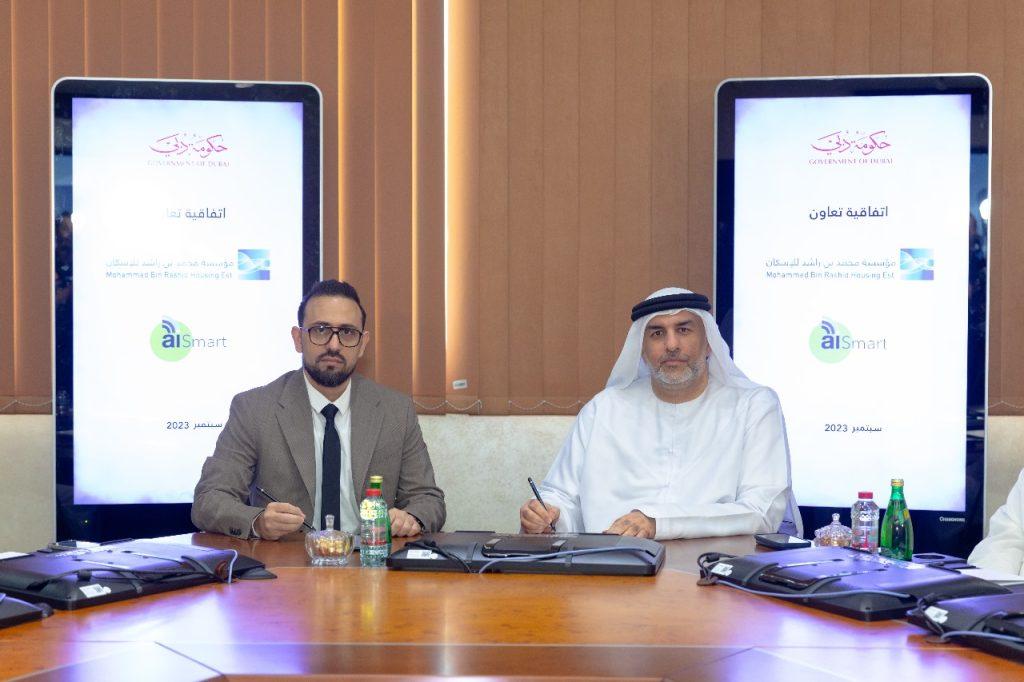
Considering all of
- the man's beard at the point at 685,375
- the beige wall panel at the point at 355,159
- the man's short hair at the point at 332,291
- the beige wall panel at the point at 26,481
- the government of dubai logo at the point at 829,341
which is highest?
the beige wall panel at the point at 355,159

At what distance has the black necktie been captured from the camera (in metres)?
3.73

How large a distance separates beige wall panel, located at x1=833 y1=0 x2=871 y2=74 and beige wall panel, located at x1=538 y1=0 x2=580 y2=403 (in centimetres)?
106

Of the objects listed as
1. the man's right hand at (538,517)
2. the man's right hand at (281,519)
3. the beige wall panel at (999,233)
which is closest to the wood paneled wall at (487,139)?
the beige wall panel at (999,233)

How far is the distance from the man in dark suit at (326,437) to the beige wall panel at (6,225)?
128 centimetres

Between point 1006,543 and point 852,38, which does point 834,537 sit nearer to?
point 1006,543

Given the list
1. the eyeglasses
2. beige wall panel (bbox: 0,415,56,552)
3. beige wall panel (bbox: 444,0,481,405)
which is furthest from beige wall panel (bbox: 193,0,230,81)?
beige wall panel (bbox: 0,415,56,552)

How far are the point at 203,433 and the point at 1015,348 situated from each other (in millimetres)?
3220

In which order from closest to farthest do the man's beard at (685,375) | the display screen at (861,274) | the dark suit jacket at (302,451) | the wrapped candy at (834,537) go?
the wrapped candy at (834,537) → the dark suit jacket at (302,451) → the man's beard at (685,375) → the display screen at (861,274)

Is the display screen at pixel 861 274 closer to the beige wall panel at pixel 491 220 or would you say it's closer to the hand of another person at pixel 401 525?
the beige wall panel at pixel 491 220

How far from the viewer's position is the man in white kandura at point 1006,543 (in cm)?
309

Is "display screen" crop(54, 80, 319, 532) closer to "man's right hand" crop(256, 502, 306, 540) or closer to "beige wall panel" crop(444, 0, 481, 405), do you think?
"beige wall panel" crop(444, 0, 481, 405)

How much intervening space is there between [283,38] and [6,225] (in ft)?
4.45

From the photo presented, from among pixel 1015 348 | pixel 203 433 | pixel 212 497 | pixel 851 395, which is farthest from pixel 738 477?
pixel 203 433

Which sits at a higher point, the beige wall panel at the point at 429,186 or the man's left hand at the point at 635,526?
the beige wall panel at the point at 429,186
